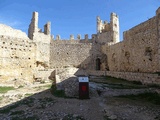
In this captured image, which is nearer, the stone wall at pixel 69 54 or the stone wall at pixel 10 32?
the stone wall at pixel 10 32

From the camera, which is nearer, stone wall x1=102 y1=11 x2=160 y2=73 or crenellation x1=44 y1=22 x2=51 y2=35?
stone wall x1=102 y1=11 x2=160 y2=73

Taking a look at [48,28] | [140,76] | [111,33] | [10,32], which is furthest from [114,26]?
[140,76]

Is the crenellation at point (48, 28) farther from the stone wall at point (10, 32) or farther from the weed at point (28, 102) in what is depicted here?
the weed at point (28, 102)

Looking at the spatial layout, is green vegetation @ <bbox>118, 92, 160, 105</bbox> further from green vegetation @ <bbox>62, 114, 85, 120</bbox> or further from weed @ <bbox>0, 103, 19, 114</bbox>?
weed @ <bbox>0, 103, 19, 114</bbox>

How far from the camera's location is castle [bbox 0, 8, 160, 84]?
1603 cm

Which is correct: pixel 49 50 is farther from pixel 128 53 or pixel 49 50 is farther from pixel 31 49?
pixel 128 53

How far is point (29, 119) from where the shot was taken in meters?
7.72

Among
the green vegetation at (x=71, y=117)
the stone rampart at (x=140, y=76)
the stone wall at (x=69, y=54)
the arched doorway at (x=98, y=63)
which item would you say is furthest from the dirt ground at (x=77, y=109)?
the arched doorway at (x=98, y=63)

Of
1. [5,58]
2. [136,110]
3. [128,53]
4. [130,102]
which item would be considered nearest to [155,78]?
[130,102]

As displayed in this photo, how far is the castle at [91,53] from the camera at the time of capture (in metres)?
16.0

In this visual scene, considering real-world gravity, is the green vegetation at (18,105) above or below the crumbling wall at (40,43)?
below

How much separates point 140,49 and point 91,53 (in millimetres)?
10831

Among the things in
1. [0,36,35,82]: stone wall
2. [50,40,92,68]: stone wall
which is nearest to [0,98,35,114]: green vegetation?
[0,36,35,82]: stone wall

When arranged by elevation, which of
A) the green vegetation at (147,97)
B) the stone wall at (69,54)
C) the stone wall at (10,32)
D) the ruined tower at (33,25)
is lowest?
the green vegetation at (147,97)
